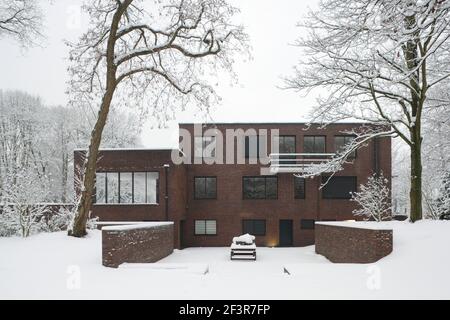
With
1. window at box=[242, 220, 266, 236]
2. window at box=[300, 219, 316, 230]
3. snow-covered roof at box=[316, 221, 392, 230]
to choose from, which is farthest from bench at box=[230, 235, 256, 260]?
window at box=[300, 219, 316, 230]

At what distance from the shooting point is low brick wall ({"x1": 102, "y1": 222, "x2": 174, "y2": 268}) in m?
11.4

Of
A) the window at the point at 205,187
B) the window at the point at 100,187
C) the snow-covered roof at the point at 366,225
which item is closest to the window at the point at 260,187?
the window at the point at 205,187

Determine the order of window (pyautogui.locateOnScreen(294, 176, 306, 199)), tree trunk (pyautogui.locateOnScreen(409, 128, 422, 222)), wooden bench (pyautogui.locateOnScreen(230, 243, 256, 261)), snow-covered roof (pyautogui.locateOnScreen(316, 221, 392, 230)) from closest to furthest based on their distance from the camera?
snow-covered roof (pyautogui.locateOnScreen(316, 221, 392, 230)) → tree trunk (pyautogui.locateOnScreen(409, 128, 422, 222)) → wooden bench (pyautogui.locateOnScreen(230, 243, 256, 261)) → window (pyautogui.locateOnScreen(294, 176, 306, 199))

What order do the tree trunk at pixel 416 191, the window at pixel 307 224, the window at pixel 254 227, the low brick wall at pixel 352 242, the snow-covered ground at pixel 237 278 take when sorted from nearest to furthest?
the snow-covered ground at pixel 237 278
the low brick wall at pixel 352 242
the tree trunk at pixel 416 191
the window at pixel 307 224
the window at pixel 254 227

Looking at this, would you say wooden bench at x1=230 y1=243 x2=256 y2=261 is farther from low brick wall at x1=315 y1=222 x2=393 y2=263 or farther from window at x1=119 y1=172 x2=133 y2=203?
window at x1=119 y1=172 x2=133 y2=203

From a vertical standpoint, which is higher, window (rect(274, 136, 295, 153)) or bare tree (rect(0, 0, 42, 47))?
bare tree (rect(0, 0, 42, 47))

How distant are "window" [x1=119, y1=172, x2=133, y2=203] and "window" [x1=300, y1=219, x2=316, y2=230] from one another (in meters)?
12.1

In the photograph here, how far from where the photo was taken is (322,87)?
1337cm

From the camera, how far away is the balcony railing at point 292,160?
2652cm

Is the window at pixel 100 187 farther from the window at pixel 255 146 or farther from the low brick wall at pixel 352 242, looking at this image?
the low brick wall at pixel 352 242

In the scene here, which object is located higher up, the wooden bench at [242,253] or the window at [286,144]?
the window at [286,144]

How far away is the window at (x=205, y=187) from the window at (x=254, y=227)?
3.05 metres

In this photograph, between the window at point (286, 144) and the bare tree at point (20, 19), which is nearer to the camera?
the bare tree at point (20, 19)
